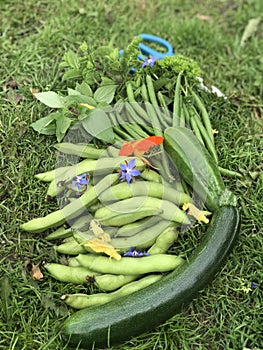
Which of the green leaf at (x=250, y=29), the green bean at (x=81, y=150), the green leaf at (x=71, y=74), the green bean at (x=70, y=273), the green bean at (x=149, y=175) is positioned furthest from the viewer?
the green leaf at (x=250, y=29)

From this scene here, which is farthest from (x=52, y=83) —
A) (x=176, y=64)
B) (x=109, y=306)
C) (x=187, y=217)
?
(x=109, y=306)

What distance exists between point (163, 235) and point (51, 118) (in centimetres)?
113

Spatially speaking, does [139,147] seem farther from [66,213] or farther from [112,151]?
[66,213]

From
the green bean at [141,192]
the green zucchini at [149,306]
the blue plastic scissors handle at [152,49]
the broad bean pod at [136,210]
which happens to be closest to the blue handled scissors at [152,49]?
the blue plastic scissors handle at [152,49]

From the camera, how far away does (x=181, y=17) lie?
4.88 m

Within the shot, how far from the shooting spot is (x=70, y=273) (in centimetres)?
313

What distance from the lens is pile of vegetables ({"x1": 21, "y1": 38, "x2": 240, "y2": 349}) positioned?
2.98 meters

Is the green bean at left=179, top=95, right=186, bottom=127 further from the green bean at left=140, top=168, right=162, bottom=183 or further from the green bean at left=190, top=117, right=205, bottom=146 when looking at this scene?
the green bean at left=140, top=168, right=162, bottom=183

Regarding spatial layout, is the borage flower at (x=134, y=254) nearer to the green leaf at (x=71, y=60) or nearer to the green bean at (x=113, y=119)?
the green bean at (x=113, y=119)

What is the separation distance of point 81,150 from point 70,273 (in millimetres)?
830

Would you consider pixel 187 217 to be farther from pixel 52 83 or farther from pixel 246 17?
pixel 246 17

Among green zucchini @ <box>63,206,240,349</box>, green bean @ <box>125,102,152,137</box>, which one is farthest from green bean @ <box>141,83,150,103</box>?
green zucchini @ <box>63,206,240,349</box>

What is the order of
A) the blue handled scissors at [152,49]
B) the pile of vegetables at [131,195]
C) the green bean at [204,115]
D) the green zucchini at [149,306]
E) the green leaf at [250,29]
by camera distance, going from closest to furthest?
the green zucchini at [149,306] < the pile of vegetables at [131,195] < the green bean at [204,115] < the blue handled scissors at [152,49] < the green leaf at [250,29]

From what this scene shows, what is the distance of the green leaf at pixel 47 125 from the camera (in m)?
3.63
